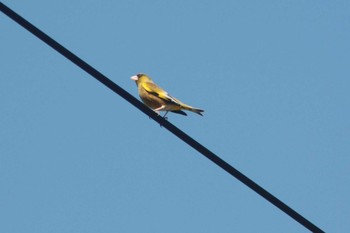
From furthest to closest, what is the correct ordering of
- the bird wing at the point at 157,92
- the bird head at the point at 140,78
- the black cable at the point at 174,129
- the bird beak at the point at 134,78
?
the bird beak at the point at 134,78, the bird head at the point at 140,78, the bird wing at the point at 157,92, the black cable at the point at 174,129

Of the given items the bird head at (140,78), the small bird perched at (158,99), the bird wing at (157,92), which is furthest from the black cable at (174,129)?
the bird head at (140,78)

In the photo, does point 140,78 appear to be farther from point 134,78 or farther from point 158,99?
point 158,99

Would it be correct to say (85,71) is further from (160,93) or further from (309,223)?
(160,93)

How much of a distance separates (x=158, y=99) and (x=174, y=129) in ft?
16.9

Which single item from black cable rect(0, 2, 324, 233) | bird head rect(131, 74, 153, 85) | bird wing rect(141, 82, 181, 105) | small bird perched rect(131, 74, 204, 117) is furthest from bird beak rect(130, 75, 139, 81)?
black cable rect(0, 2, 324, 233)

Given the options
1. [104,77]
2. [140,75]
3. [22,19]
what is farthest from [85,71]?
[140,75]

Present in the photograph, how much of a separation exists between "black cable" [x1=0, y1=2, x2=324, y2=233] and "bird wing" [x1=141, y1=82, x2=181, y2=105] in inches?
181

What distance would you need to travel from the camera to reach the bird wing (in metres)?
9.95

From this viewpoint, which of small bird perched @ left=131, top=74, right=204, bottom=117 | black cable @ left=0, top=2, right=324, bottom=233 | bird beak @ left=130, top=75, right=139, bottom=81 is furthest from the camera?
bird beak @ left=130, top=75, right=139, bottom=81

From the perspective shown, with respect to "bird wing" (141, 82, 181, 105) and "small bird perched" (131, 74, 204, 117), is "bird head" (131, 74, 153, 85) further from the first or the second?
"bird wing" (141, 82, 181, 105)

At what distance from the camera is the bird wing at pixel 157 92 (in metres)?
9.95

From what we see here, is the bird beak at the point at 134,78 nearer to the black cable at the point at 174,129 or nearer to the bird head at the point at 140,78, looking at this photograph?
the bird head at the point at 140,78

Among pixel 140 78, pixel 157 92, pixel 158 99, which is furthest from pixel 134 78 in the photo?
pixel 158 99

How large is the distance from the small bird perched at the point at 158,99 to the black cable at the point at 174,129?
13.2 feet
